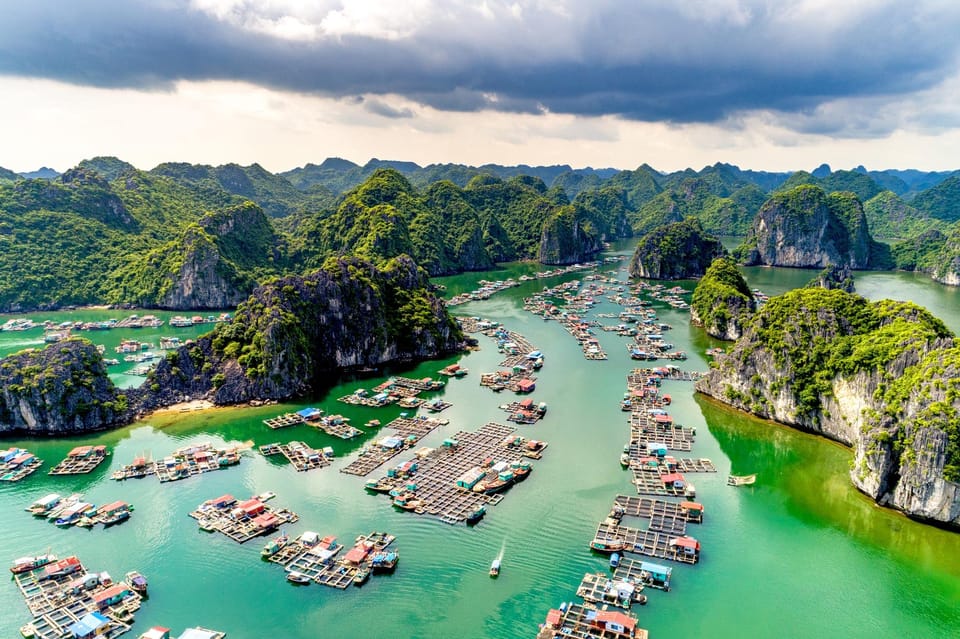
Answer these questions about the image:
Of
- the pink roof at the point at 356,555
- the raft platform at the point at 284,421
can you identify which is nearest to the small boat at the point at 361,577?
the pink roof at the point at 356,555

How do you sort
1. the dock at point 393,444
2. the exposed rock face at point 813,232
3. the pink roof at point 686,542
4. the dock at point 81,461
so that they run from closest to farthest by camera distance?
the pink roof at point 686,542 → the dock at point 81,461 → the dock at point 393,444 → the exposed rock face at point 813,232

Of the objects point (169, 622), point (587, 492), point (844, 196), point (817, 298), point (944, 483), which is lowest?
point (169, 622)

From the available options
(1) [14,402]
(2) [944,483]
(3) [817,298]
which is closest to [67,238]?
(1) [14,402]

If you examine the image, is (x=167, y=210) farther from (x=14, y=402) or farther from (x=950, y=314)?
(x=950, y=314)

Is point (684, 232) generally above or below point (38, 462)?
above

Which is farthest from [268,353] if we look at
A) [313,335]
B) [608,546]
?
[608,546]

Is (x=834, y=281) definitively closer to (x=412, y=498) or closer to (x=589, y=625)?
(x=412, y=498)

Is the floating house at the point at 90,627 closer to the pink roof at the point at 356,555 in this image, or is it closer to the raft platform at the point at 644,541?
the pink roof at the point at 356,555
